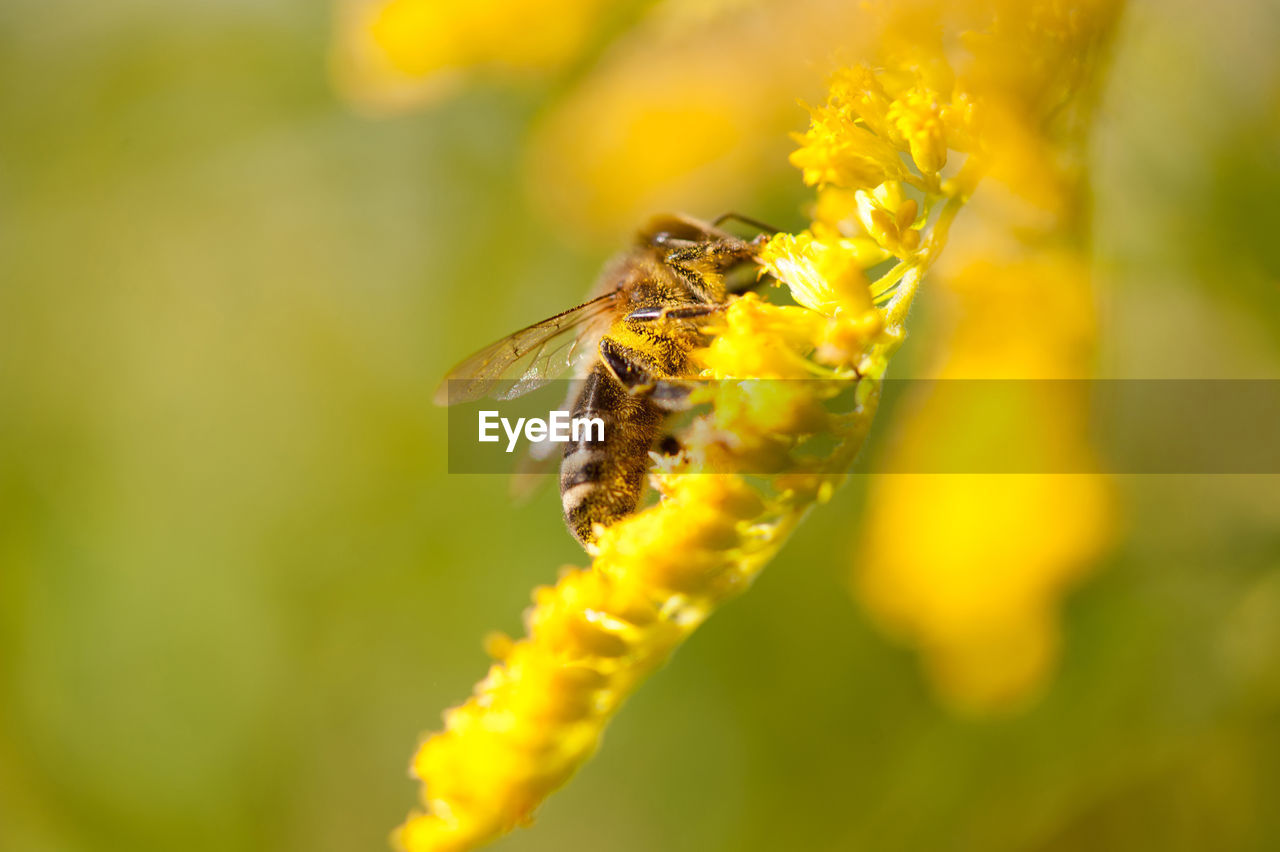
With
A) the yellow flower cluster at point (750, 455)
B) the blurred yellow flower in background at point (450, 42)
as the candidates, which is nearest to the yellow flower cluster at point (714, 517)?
the yellow flower cluster at point (750, 455)

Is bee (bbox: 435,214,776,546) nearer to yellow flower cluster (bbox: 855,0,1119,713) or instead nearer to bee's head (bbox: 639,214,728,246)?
bee's head (bbox: 639,214,728,246)

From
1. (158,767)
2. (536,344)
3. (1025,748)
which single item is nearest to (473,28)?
(536,344)

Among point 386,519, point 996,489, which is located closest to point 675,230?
point 996,489

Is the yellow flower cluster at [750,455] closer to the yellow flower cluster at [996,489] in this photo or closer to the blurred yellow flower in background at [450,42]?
the yellow flower cluster at [996,489]

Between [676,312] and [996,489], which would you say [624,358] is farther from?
[996,489]

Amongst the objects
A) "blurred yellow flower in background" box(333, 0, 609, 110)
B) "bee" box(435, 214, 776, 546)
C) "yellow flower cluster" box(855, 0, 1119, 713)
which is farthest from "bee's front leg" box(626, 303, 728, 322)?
"blurred yellow flower in background" box(333, 0, 609, 110)
